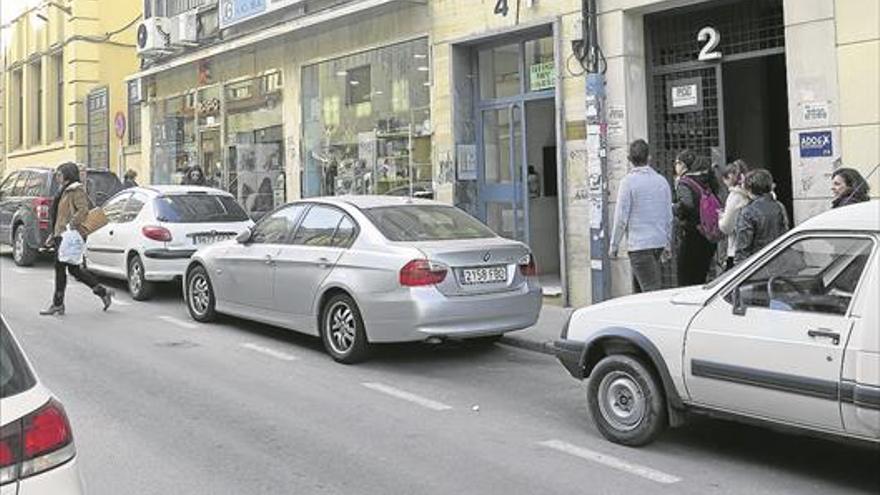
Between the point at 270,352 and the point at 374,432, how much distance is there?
10.1 ft

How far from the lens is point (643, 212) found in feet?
29.1

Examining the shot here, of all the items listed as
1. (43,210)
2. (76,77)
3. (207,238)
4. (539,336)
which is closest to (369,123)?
(207,238)

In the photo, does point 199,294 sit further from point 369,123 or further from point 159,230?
point 369,123

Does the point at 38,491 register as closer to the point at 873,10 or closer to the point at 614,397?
the point at 614,397

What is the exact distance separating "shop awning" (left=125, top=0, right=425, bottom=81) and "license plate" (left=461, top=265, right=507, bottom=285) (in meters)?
6.72

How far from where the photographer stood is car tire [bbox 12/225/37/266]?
16141 millimetres

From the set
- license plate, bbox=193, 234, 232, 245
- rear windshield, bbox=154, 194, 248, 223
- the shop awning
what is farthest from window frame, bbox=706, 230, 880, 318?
the shop awning

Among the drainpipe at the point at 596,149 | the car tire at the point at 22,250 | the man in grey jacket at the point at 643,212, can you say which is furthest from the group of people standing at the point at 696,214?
the car tire at the point at 22,250

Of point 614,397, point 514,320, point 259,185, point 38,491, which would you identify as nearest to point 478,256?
point 514,320

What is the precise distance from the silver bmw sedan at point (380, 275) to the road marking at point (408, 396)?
1.93 ft

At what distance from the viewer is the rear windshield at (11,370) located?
2.92 m

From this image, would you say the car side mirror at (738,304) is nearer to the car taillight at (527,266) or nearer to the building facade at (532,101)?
the car taillight at (527,266)

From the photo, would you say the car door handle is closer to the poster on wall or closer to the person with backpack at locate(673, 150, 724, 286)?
the person with backpack at locate(673, 150, 724, 286)

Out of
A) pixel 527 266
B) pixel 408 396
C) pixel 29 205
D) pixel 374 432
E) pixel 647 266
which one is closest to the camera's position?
pixel 374 432
